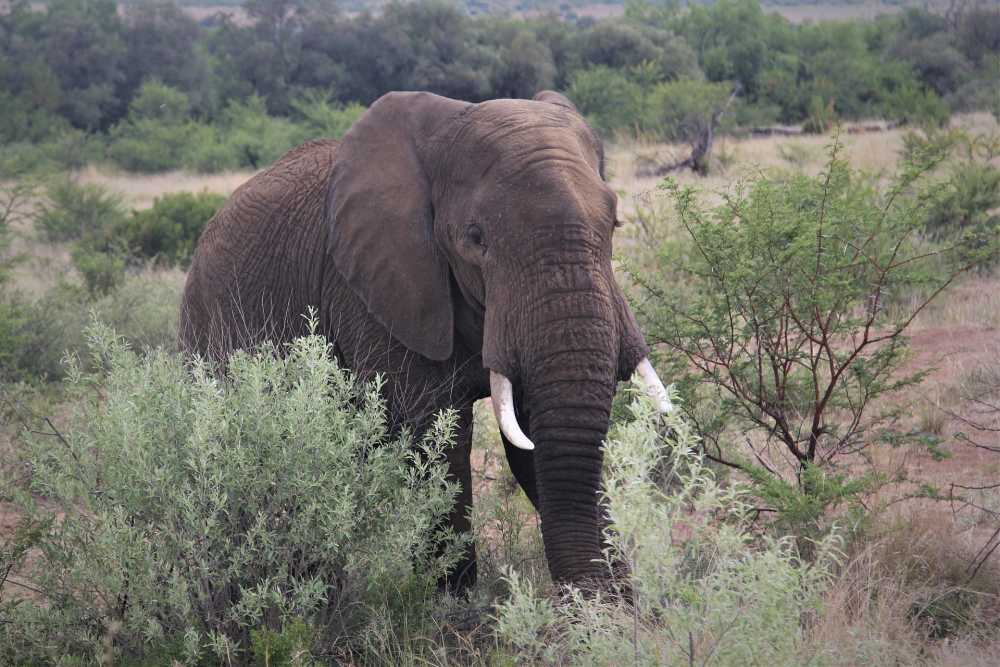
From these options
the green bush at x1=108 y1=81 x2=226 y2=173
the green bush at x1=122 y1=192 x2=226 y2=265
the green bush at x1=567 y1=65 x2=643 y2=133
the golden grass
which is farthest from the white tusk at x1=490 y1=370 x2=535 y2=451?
the green bush at x1=567 y1=65 x2=643 y2=133

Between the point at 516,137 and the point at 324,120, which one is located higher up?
the point at 516,137

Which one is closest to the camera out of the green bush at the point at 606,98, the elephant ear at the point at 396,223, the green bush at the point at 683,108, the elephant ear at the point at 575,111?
the elephant ear at the point at 396,223

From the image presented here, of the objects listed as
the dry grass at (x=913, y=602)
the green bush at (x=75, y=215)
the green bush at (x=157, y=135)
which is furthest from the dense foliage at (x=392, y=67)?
the dry grass at (x=913, y=602)

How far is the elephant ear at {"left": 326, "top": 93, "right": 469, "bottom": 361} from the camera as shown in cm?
432

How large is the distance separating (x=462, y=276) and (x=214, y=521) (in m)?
1.38

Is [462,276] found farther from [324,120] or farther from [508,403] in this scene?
[324,120]

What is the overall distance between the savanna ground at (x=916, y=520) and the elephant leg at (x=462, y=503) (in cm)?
11

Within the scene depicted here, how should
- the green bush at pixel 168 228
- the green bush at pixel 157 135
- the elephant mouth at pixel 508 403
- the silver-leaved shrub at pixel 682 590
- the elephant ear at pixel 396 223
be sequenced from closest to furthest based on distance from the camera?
the silver-leaved shrub at pixel 682 590
the elephant mouth at pixel 508 403
the elephant ear at pixel 396 223
the green bush at pixel 168 228
the green bush at pixel 157 135

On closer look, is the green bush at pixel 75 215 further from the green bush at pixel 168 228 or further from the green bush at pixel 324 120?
the green bush at pixel 324 120

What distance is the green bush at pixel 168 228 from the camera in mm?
13539

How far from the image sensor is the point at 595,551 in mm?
3900

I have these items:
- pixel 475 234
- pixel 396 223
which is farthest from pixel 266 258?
pixel 475 234

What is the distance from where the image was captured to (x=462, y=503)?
442 centimetres

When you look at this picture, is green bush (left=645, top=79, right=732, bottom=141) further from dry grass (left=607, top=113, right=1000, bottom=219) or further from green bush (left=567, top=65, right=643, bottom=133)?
green bush (left=567, top=65, right=643, bottom=133)
